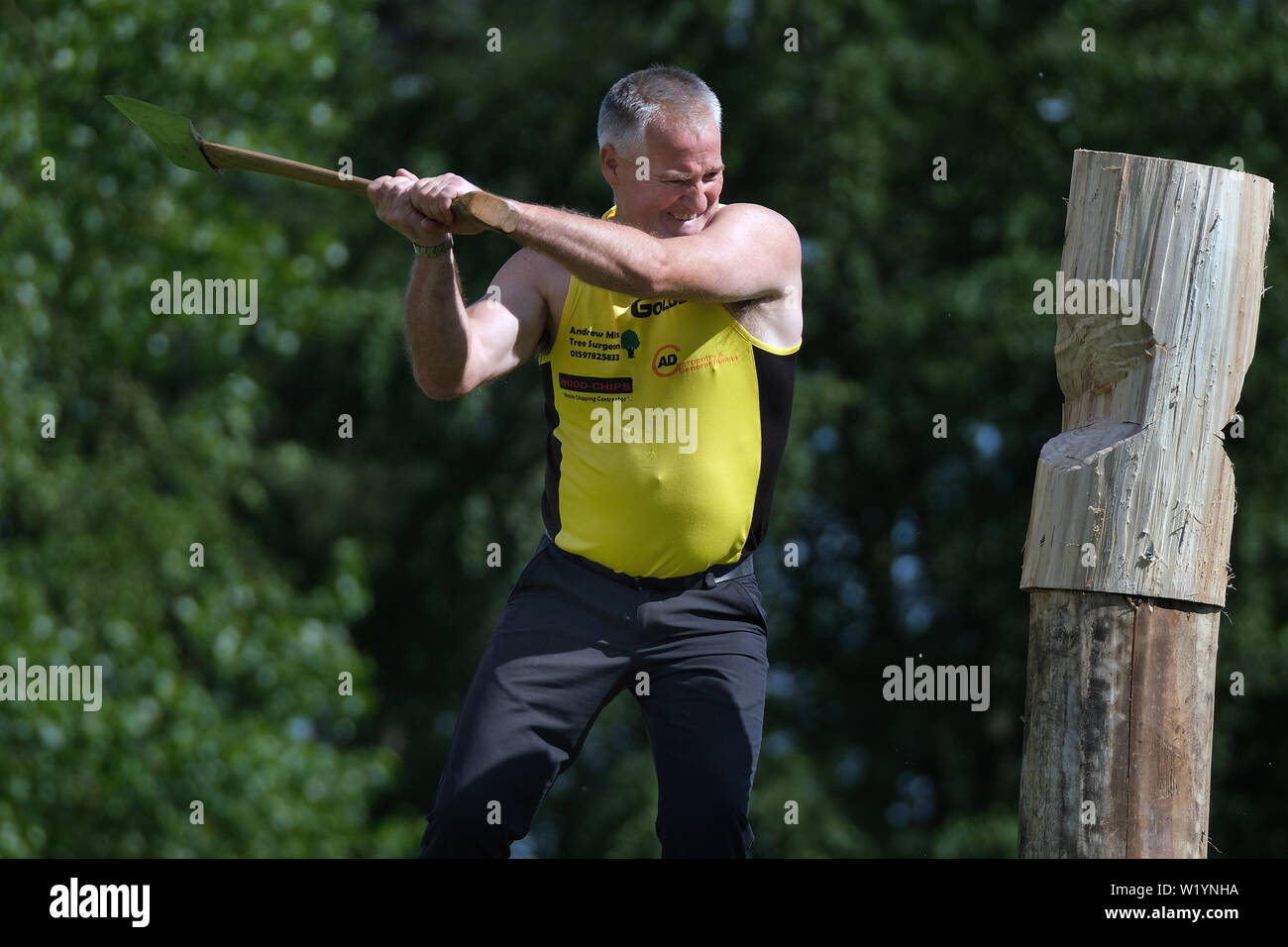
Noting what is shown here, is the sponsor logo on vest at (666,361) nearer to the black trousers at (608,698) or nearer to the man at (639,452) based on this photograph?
the man at (639,452)

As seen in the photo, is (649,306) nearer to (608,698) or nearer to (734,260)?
(734,260)

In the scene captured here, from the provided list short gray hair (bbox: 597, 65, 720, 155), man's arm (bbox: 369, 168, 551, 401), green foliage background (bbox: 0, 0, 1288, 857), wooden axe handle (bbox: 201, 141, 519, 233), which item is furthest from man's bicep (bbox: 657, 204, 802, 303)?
green foliage background (bbox: 0, 0, 1288, 857)

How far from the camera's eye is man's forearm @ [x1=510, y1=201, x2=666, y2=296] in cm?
413

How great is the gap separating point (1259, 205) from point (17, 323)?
334 inches

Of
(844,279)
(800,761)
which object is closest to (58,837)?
(800,761)

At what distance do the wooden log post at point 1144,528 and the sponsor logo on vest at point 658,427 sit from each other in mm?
911

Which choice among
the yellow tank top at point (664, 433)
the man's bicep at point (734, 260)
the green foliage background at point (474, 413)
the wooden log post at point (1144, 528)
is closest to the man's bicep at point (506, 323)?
the yellow tank top at point (664, 433)

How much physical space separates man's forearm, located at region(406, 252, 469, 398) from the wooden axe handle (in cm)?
18

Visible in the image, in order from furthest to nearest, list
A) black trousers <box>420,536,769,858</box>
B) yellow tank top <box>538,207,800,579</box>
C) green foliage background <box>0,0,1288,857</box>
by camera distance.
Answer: green foliage background <box>0,0,1288,857</box> → yellow tank top <box>538,207,800,579</box> → black trousers <box>420,536,769,858</box>

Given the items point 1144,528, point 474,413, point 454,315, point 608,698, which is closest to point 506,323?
point 454,315

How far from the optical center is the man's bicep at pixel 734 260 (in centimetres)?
426

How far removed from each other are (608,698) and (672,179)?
1.35 meters

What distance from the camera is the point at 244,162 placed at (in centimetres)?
459

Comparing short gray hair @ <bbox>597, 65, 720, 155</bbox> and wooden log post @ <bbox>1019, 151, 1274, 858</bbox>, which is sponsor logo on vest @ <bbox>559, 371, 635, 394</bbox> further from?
wooden log post @ <bbox>1019, 151, 1274, 858</bbox>
